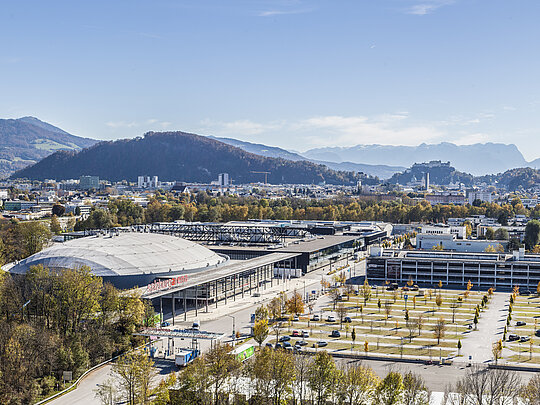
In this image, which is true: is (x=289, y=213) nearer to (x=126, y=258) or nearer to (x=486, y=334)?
(x=126, y=258)

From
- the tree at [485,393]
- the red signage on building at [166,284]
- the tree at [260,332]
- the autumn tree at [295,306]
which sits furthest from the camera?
the autumn tree at [295,306]

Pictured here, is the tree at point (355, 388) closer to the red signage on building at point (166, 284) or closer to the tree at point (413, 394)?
the tree at point (413, 394)

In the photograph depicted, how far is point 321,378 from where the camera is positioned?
95.9ft

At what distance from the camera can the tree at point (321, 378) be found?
2869 centimetres

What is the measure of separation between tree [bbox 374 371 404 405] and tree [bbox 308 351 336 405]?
2351mm

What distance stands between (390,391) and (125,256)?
34949mm

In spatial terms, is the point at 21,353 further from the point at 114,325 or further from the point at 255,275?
the point at 255,275

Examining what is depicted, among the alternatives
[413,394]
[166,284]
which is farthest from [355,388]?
[166,284]

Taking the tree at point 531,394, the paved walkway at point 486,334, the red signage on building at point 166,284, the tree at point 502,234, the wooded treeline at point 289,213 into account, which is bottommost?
the paved walkway at point 486,334

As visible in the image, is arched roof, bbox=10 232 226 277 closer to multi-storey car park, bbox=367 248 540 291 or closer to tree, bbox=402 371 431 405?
multi-storey car park, bbox=367 248 540 291

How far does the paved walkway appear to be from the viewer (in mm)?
41188

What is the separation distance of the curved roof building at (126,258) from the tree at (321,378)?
27.9m

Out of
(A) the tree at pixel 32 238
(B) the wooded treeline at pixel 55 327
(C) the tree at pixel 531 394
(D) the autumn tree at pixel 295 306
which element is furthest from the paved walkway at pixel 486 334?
(A) the tree at pixel 32 238

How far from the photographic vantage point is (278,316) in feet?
163
